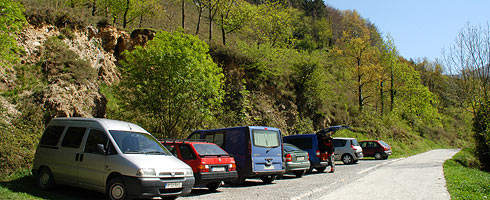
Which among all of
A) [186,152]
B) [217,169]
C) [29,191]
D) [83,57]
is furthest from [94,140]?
[83,57]

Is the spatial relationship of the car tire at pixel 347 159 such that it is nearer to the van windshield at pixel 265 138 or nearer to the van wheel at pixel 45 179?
the van windshield at pixel 265 138

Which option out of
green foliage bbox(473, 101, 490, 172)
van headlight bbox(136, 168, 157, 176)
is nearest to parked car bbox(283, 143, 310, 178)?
van headlight bbox(136, 168, 157, 176)

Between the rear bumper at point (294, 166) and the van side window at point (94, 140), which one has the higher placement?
the van side window at point (94, 140)

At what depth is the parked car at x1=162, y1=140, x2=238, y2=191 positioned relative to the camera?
959 centimetres

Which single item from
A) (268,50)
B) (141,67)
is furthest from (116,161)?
(268,50)

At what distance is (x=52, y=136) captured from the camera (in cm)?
915

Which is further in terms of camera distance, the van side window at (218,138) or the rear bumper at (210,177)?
the van side window at (218,138)

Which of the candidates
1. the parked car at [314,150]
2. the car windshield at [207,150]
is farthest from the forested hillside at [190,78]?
the car windshield at [207,150]

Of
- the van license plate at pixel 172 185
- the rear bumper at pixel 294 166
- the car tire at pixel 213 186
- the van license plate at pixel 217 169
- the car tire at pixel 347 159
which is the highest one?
the van license plate at pixel 217 169

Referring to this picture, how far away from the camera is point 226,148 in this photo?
39.2ft

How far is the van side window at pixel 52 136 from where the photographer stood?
29.4 ft

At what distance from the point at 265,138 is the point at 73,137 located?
6.24 m

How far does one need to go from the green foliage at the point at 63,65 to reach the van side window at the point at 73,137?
892cm

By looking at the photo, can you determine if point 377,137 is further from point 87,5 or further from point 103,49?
point 87,5
